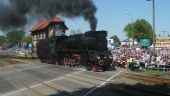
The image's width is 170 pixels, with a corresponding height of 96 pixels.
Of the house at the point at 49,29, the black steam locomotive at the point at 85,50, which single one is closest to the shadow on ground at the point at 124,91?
the black steam locomotive at the point at 85,50

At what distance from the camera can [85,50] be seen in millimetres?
32594

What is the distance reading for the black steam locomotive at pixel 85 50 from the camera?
3191 centimetres

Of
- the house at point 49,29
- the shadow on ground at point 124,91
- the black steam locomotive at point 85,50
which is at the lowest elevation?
→ the shadow on ground at point 124,91

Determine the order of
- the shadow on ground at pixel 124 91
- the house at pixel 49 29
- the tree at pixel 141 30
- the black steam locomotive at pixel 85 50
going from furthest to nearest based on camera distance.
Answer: the tree at pixel 141 30
the house at pixel 49 29
the black steam locomotive at pixel 85 50
the shadow on ground at pixel 124 91

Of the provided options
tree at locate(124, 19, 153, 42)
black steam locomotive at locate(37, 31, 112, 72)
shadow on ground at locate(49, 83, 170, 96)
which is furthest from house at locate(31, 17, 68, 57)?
tree at locate(124, 19, 153, 42)

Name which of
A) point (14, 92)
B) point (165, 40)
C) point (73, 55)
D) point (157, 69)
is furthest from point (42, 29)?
point (14, 92)

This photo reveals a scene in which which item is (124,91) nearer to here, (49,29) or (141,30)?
(49,29)

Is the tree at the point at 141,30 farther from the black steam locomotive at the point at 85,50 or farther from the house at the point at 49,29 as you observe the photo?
the black steam locomotive at the point at 85,50

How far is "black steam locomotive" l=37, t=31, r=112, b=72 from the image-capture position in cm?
3191

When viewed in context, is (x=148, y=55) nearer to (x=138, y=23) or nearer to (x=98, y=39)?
(x=98, y=39)

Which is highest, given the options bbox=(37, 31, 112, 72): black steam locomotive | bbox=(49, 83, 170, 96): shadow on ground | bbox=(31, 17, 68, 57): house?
bbox=(31, 17, 68, 57): house

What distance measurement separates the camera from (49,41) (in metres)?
40.4

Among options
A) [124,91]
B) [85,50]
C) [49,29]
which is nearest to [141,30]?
[49,29]

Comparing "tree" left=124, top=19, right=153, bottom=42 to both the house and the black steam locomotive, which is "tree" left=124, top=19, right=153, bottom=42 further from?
the black steam locomotive
